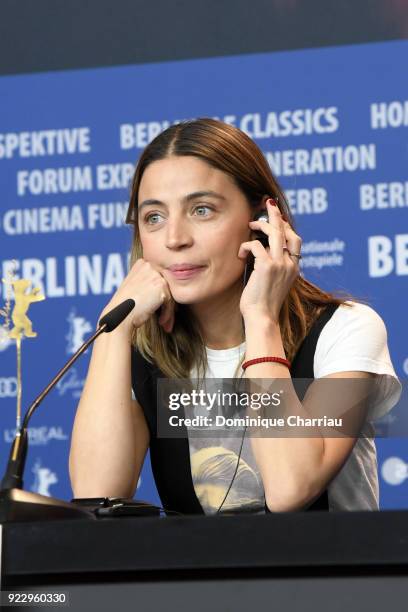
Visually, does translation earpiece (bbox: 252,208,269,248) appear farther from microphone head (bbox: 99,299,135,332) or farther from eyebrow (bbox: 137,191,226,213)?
microphone head (bbox: 99,299,135,332)

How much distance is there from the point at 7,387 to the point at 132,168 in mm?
701

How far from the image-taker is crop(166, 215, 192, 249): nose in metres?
1.73

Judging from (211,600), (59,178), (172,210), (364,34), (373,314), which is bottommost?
(211,600)

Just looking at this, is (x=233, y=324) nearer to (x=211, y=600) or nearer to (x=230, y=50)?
(x=211, y=600)

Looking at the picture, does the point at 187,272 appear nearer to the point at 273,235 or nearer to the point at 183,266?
the point at 183,266

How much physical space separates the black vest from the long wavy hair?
2 centimetres

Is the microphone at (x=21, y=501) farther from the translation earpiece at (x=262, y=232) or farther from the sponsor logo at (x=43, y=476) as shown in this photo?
the sponsor logo at (x=43, y=476)

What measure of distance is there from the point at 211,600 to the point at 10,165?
7.32 feet

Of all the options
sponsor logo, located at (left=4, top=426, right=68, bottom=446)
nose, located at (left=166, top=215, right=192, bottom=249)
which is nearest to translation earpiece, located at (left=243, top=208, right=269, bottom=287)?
nose, located at (left=166, top=215, right=192, bottom=249)

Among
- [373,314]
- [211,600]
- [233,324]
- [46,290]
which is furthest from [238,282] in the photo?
[46,290]

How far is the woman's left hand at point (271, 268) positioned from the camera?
1.63m

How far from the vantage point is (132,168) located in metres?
2.90

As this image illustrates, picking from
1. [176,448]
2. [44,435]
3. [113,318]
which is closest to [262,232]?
[176,448]

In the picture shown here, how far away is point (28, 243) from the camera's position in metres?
2.96
